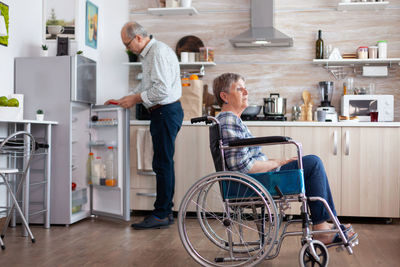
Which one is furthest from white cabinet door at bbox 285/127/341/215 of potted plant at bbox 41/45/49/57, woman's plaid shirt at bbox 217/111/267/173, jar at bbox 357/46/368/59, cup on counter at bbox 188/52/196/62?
potted plant at bbox 41/45/49/57

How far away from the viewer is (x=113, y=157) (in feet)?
13.4

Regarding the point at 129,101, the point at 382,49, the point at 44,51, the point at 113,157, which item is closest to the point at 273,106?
the point at 382,49

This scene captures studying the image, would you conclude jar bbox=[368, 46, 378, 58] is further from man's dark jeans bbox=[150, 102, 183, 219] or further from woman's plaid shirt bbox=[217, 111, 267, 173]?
woman's plaid shirt bbox=[217, 111, 267, 173]

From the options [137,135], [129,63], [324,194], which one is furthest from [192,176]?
[324,194]

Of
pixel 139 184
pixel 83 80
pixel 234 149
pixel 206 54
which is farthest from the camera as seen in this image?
pixel 206 54

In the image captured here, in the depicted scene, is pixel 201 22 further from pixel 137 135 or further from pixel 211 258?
pixel 211 258

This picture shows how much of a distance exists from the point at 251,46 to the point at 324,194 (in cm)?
269

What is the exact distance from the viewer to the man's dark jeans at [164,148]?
3.78 m

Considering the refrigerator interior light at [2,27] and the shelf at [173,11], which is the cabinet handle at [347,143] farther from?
the refrigerator interior light at [2,27]

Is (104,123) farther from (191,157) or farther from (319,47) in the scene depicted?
(319,47)

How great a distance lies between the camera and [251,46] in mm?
4938

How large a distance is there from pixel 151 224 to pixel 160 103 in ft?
2.91

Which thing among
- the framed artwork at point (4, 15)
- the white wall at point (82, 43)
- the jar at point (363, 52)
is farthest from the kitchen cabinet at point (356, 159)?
the framed artwork at point (4, 15)

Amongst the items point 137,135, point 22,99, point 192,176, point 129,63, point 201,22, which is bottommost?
point 192,176
